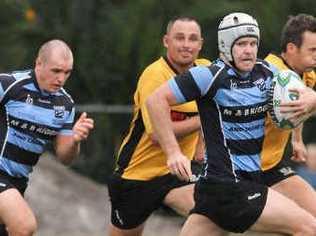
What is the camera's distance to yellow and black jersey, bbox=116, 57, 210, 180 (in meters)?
9.73

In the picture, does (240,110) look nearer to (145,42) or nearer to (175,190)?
(175,190)

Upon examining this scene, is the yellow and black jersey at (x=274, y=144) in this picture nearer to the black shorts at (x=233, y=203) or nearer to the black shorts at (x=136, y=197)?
the black shorts at (x=136, y=197)

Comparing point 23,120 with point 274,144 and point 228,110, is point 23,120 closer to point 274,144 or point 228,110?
point 228,110

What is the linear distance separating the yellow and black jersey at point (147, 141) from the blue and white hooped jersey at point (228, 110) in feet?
3.67

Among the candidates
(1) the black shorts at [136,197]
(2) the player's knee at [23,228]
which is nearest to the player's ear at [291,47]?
(1) the black shorts at [136,197]

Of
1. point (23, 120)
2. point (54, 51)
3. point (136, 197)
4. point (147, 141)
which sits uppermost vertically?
point (54, 51)

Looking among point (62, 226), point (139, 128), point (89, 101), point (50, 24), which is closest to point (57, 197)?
point (62, 226)

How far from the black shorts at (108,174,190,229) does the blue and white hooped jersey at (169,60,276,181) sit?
Answer: 1221 millimetres

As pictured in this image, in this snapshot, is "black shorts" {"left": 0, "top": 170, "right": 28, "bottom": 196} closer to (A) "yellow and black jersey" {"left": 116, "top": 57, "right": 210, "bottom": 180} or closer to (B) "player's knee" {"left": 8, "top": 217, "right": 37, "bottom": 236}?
(B) "player's knee" {"left": 8, "top": 217, "right": 37, "bottom": 236}

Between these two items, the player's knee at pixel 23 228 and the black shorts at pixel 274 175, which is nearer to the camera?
the player's knee at pixel 23 228

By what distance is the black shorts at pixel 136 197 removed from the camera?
32.2 feet

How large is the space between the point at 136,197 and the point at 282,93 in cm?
187

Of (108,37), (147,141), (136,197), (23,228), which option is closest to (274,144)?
(147,141)

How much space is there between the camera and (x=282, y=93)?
856cm
